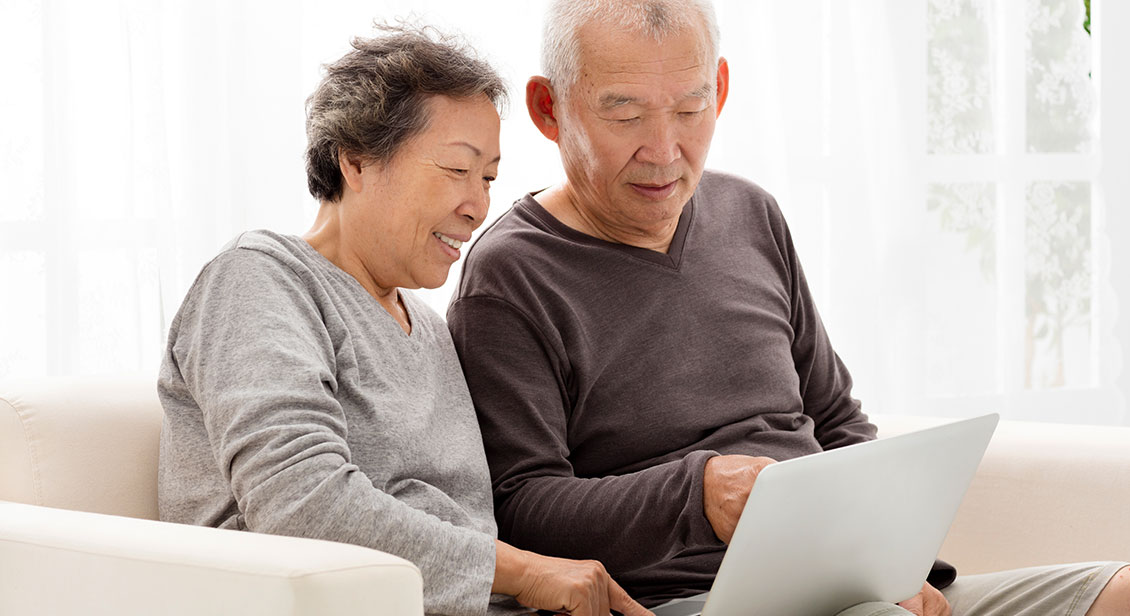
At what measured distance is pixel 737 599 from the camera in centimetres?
110

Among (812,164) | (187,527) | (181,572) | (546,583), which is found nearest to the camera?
(181,572)

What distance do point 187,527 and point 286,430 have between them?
134mm

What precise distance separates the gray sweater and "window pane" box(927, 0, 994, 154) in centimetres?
214

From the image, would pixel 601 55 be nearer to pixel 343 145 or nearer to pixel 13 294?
pixel 343 145

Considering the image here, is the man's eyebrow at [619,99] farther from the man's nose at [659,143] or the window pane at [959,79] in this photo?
the window pane at [959,79]

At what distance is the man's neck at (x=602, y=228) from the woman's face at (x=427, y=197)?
0.24 meters

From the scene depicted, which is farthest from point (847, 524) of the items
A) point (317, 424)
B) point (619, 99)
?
point (619, 99)

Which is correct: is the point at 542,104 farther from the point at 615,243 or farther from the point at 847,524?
the point at 847,524

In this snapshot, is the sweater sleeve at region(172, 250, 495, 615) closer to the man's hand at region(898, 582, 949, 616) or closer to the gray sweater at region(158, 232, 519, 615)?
the gray sweater at region(158, 232, 519, 615)

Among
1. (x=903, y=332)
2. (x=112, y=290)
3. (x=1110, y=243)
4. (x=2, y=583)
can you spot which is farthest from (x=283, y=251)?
(x=1110, y=243)

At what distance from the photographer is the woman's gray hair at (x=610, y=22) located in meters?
1.48

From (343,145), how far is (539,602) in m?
0.56

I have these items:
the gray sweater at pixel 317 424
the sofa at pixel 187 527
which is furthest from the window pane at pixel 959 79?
the gray sweater at pixel 317 424

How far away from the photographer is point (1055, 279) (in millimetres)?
3268
